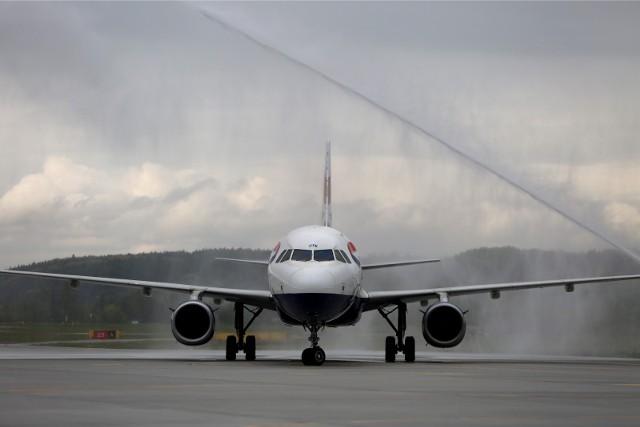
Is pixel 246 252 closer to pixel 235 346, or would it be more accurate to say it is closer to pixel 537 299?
pixel 537 299

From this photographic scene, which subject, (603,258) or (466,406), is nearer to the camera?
(466,406)

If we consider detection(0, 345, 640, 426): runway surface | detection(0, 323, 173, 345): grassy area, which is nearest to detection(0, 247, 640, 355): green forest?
detection(0, 323, 173, 345): grassy area

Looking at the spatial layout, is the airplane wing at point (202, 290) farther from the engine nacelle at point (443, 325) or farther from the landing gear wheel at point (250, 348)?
the engine nacelle at point (443, 325)

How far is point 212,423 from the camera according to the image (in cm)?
1589

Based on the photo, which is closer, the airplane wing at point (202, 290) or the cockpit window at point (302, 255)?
the cockpit window at point (302, 255)

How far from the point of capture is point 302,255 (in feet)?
125

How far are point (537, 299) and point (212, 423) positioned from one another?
40556 millimetres

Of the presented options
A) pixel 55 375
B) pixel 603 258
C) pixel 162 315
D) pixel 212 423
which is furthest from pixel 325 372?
pixel 162 315

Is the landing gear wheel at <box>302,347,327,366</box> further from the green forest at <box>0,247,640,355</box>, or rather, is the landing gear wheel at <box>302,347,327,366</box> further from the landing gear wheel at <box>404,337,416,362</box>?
the green forest at <box>0,247,640,355</box>

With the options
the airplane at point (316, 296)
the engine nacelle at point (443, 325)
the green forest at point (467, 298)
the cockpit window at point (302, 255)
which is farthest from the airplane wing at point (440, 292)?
the green forest at point (467, 298)

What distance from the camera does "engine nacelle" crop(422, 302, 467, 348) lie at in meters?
40.9

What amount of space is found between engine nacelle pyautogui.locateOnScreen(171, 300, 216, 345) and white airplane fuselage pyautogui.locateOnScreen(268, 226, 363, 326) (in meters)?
2.89

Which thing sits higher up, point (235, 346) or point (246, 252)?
point (246, 252)

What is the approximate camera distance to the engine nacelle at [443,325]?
4088 cm
